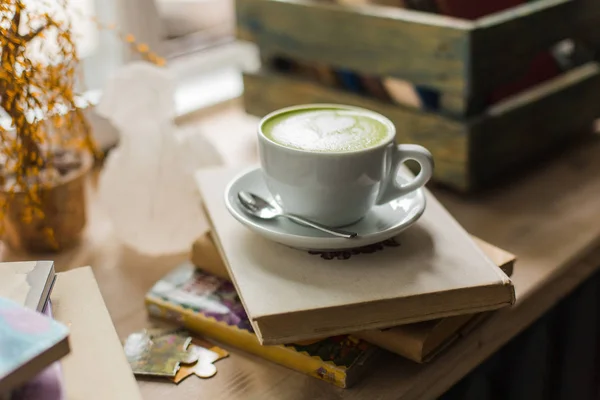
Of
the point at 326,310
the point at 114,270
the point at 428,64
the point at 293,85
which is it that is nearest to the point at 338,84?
the point at 293,85

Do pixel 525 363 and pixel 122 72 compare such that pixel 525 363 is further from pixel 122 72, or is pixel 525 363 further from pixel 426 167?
pixel 122 72

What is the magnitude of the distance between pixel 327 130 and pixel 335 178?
6 cm

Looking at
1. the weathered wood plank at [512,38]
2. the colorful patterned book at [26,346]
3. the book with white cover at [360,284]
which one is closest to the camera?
the colorful patterned book at [26,346]

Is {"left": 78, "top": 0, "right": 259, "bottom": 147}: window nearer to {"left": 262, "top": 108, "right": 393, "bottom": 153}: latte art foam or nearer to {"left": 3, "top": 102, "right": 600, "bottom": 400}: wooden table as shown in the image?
{"left": 3, "top": 102, "right": 600, "bottom": 400}: wooden table

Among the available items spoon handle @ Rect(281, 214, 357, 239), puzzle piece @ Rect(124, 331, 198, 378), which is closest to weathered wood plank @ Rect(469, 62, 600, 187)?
spoon handle @ Rect(281, 214, 357, 239)

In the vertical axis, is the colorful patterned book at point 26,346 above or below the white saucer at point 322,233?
above

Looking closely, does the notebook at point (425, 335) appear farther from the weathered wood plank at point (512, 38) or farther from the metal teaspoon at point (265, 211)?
the weathered wood plank at point (512, 38)

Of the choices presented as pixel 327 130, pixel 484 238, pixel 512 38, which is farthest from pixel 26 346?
pixel 512 38

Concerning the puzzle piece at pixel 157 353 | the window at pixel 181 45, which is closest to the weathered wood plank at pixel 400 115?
the window at pixel 181 45

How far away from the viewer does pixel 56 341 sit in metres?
0.45

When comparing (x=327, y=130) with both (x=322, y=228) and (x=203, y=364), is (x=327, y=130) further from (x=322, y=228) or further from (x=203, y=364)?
(x=203, y=364)

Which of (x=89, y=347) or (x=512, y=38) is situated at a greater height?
(x=512, y=38)

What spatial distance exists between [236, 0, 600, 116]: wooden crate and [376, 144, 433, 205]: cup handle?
0.21 metres

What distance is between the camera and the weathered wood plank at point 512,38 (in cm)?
81
